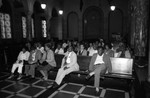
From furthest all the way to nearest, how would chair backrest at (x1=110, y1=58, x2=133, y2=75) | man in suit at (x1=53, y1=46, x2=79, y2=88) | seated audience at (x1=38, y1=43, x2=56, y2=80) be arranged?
seated audience at (x1=38, y1=43, x2=56, y2=80) → man in suit at (x1=53, y1=46, x2=79, y2=88) → chair backrest at (x1=110, y1=58, x2=133, y2=75)

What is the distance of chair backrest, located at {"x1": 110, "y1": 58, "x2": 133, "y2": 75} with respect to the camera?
551cm

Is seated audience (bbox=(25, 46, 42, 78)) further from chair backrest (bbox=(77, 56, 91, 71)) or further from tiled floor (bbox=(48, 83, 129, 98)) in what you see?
chair backrest (bbox=(77, 56, 91, 71))

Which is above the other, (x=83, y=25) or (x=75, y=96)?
(x=83, y=25)

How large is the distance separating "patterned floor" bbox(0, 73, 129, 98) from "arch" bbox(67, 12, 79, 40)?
44.5 ft

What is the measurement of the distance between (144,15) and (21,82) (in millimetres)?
6574

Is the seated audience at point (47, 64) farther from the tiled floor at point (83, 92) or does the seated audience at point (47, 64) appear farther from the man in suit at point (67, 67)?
the tiled floor at point (83, 92)

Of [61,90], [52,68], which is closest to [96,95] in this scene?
[61,90]

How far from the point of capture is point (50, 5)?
16.5 m

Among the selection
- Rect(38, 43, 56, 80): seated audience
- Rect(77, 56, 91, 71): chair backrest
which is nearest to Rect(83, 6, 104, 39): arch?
Rect(77, 56, 91, 71): chair backrest

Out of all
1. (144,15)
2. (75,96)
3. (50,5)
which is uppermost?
(50,5)

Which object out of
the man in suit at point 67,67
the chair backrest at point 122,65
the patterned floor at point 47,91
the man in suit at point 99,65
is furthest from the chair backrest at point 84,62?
the chair backrest at point 122,65

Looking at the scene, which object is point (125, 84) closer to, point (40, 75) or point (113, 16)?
point (40, 75)

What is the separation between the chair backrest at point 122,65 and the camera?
5508 millimetres

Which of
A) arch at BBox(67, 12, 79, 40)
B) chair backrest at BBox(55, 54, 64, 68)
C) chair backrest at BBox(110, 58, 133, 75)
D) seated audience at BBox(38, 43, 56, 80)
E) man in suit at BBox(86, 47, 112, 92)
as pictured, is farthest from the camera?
arch at BBox(67, 12, 79, 40)
